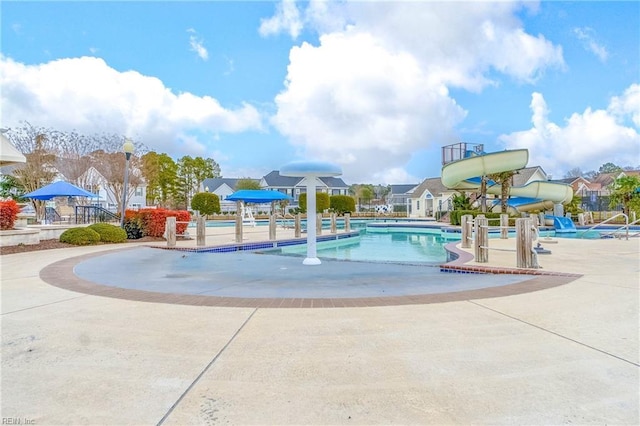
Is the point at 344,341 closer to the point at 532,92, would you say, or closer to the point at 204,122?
the point at 532,92

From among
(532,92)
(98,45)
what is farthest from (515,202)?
(98,45)

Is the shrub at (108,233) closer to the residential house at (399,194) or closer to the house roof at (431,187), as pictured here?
the house roof at (431,187)

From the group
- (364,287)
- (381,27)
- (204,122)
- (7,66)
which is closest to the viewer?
(364,287)

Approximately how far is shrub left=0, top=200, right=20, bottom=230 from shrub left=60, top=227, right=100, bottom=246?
1.41 metres

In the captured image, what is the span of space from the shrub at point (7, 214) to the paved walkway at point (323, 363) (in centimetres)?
859

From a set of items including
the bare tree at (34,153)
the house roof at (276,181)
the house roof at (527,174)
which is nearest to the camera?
the bare tree at (34,153)

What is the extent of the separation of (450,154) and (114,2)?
21.5 m

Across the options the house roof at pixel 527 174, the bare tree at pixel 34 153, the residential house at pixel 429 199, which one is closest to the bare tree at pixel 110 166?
the bare tree at pixel 34 153

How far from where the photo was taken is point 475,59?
48.1 feet

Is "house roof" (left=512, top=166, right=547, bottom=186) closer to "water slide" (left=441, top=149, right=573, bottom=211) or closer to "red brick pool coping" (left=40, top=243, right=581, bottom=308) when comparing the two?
"water slide" (left=441, top=149, right=573, bottom=211)

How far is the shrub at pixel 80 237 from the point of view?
1213cm

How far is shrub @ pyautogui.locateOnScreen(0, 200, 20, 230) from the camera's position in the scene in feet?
37.3

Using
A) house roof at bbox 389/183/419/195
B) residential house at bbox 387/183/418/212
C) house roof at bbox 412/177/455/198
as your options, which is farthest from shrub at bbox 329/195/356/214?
house roof at bbox 389/183/419/195

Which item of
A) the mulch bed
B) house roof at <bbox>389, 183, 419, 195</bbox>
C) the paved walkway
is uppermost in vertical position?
house roof at <bbox>389, 183, 419, 195</bbox>
